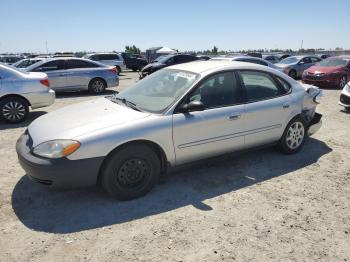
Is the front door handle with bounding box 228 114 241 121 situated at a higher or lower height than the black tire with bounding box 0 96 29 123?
Result: higher

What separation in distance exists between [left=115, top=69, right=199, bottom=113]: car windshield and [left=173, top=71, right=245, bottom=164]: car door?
174 mm

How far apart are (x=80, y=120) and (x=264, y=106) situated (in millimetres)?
2575

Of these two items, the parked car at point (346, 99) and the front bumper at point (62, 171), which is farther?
the parked car at point (346, 99)

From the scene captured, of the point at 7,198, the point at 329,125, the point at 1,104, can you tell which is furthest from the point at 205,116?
the point at 1,104

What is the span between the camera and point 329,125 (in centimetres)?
748

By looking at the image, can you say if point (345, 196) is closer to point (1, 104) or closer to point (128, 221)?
point (128, 221)

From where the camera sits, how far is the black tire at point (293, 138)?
5.27 metres

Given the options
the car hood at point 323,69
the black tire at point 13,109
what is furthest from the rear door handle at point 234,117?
the car hood at point 323,69

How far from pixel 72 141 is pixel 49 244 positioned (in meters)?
1.04

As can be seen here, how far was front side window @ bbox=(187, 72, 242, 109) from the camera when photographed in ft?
14.1

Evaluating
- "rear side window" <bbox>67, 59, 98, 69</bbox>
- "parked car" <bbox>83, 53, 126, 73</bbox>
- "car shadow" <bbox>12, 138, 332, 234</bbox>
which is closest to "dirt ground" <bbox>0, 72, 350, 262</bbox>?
"car shadow" <bbox>12, 138, 332, 234</bbox>

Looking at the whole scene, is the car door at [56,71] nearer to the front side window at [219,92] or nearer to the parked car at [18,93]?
the parked car at [18,93]

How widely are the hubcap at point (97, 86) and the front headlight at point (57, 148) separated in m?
9.62

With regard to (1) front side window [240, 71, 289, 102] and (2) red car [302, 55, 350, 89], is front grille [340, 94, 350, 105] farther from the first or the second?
(2) red car [302, 55, 350, 89]
